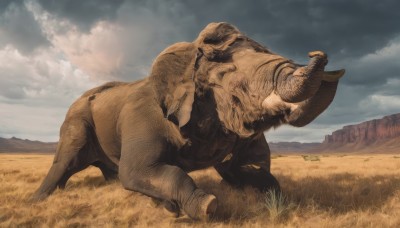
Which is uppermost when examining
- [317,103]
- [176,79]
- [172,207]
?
[176,79]

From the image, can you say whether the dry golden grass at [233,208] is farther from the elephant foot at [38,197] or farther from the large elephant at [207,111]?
the large elephant at [207,111]

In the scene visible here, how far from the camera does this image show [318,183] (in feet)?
30.6

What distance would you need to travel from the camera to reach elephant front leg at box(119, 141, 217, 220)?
5215 millimetres

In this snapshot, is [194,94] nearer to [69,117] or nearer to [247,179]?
[247,179]

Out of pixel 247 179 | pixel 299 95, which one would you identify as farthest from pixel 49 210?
pixel 299 95

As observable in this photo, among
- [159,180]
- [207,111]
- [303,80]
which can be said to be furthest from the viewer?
[159,180]

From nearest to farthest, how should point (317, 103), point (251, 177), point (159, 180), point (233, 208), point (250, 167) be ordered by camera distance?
point (317, 103) → point (159, 180) → point (233, 208) → point (251, 177) → point (250, 167)

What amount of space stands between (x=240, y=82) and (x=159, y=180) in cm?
189

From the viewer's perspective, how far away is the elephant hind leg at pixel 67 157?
8.34 m

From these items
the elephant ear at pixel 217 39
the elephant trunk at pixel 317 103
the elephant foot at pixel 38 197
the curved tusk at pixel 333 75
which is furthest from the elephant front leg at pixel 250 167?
the elephant foot at pixel 38 197

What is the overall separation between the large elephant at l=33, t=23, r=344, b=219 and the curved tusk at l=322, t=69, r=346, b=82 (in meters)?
0.01

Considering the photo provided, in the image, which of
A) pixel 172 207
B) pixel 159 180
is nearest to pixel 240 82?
pixel 159 180

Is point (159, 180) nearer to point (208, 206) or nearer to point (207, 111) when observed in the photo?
point (208, 206)

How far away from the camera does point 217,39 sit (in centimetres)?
579
